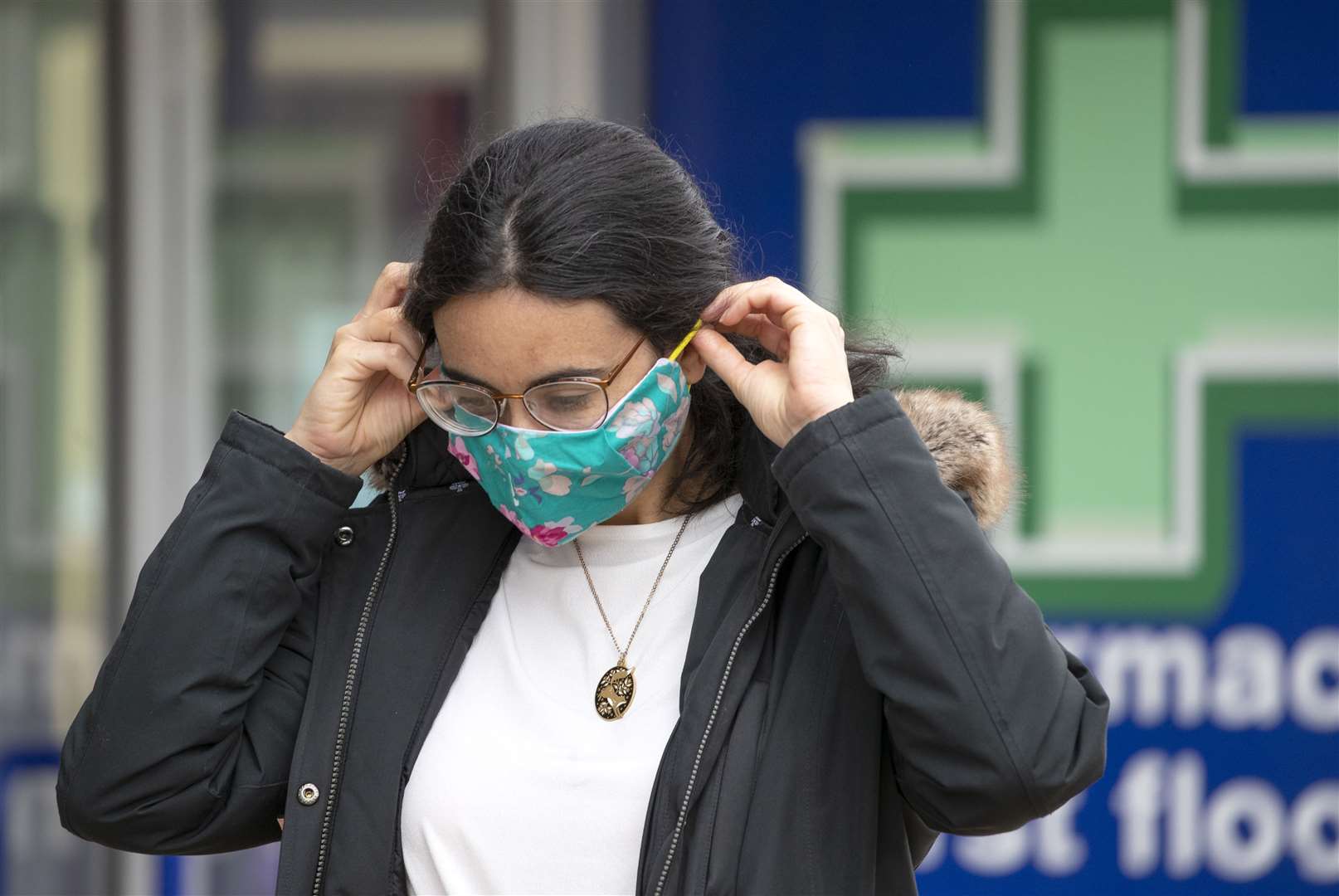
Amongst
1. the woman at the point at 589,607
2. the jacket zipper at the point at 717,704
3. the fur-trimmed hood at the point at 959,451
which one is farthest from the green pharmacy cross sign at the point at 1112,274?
the jacket zipper at the point at 717,704

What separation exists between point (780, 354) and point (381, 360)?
1.76 ft

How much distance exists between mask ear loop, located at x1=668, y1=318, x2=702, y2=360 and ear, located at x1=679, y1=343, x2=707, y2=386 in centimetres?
2

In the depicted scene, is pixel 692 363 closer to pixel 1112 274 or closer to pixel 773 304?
pixel 773 304

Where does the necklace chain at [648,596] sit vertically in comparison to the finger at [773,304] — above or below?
below

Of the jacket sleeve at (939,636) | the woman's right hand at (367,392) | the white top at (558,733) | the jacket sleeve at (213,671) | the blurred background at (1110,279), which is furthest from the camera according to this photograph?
the blurred background at (1110,279)

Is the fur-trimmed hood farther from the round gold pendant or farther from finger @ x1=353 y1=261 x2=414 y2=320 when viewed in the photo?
finger @ x1=353 y1=261 x2=414 y2=320

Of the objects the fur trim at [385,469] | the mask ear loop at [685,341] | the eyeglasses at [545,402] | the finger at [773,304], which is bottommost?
the fur trim at [385,469]

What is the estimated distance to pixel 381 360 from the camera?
1.90 m

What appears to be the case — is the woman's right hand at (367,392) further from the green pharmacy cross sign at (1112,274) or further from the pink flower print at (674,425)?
the green pharmacy cross sign at (1112,274)

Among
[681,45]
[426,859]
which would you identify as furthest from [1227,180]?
[426,859]

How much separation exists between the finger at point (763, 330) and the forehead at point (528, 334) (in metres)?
0.14

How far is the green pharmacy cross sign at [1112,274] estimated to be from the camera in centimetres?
355

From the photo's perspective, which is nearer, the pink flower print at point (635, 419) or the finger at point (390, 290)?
the pink flower print at point (635, 419)

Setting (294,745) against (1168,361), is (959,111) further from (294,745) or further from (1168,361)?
(294,745)
